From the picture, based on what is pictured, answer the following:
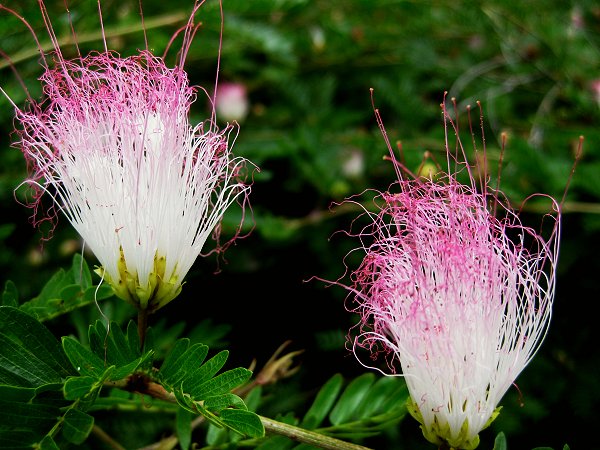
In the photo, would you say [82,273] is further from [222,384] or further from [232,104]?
[232,104]

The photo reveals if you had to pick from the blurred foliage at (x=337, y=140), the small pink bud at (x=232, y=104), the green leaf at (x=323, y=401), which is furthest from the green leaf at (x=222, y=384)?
the small pink bud at (x=232, y=104)

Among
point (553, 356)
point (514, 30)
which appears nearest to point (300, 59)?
point (514, 30)

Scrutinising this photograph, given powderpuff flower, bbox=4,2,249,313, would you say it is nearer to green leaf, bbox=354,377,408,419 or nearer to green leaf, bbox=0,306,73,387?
green leaf, bbox=0,306,73,387

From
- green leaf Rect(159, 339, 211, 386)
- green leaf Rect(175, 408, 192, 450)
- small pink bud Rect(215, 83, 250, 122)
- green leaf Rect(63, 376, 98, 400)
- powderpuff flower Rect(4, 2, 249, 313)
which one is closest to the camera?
green leaf Rect(63, 376, 98, 400)

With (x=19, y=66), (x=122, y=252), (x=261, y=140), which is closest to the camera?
(x=122, y=252)

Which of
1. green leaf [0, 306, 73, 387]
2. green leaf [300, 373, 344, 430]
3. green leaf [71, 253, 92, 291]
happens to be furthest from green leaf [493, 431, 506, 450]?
green leaf [71, 253, 92, 291]

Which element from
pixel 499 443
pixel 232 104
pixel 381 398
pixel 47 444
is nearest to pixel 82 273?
pixel 47 444

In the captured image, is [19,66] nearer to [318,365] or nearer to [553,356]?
[318,365]
